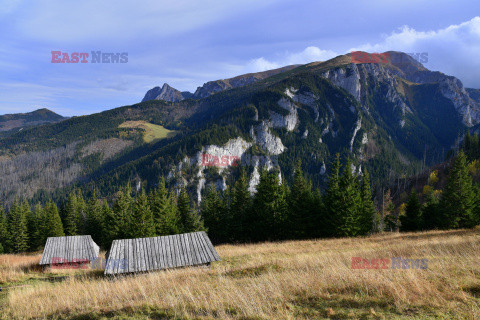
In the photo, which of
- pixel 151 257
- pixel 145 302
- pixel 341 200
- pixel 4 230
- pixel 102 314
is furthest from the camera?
pixel 4 230

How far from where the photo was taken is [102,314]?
6578 millimetres

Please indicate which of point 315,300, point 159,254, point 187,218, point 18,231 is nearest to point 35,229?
point 18,231

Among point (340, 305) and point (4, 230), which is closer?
point (340, 305)

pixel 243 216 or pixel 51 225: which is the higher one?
pixel 243 216

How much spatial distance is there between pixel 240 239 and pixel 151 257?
24.4 metres

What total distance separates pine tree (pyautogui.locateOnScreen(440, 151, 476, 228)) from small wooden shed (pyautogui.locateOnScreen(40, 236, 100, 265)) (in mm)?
48804

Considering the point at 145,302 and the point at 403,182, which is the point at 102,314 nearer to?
the point at 145,302

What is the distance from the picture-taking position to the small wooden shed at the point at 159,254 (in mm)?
15766

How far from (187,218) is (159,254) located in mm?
27924

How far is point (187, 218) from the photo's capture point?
4412 cm

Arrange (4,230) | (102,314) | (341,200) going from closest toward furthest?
(102,314), (341,200), (4,230)

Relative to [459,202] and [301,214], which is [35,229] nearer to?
[301,214]

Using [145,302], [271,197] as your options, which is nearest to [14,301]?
[145,302]

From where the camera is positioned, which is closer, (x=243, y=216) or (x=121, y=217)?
(x=243, y=216)
